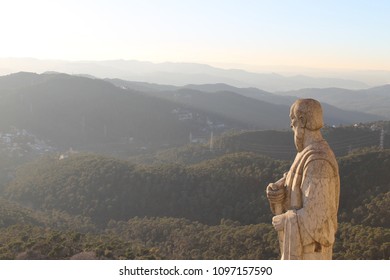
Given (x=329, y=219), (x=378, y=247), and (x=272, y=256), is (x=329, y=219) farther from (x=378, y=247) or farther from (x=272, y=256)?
(x=272, y=256)

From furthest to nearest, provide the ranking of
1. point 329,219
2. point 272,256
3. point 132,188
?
point 132,188
point 272,256
point 329,219

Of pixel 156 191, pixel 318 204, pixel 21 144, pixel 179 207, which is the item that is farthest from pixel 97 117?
pixel 318 204

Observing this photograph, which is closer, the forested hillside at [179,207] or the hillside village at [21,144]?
the forested hillside at [179,207]

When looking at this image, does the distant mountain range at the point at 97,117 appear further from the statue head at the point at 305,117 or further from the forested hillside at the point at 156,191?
the statue head at the point at 305,117

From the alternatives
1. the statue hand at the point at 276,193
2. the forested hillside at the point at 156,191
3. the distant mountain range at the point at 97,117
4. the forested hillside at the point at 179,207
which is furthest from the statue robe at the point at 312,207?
the distant mountain range at the point at 97,117

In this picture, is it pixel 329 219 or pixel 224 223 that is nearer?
pixel 329 219

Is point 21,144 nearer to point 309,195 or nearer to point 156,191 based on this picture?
point 156,191

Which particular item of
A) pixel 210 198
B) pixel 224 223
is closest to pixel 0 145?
pixel 210 198

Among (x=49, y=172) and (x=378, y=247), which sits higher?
(x=378, y=247)

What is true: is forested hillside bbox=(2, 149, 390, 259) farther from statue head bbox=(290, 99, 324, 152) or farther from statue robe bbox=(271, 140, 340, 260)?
statue head bbox=(290, 99, 324, 152)
